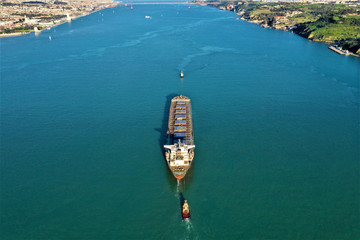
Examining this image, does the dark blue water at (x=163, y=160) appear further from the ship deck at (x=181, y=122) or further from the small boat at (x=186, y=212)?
the ship deck at (x=181, y=122)

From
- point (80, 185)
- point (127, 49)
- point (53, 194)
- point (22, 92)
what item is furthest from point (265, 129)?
point (127, 49)

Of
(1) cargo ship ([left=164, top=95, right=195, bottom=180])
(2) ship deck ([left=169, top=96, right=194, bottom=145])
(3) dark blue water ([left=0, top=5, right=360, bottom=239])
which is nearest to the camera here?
(3) dark blue water ([left=0, top=5, right=360, bottom=239])

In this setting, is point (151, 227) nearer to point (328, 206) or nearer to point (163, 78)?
point (328, 206)

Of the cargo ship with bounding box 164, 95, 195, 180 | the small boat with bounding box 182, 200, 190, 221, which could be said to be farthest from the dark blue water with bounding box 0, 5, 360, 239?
the cargo ship with bounding box 164, 95, 195, 180

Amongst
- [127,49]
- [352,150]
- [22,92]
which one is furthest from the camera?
[127,49]

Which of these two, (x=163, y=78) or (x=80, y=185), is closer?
(x=80, y=185)

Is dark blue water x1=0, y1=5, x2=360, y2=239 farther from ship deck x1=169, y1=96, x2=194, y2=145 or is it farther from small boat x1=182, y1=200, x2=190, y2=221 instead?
ship deck x1=169, y1=96, x2=194, y2=145

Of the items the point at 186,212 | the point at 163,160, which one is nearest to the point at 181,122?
the point at 163,160
